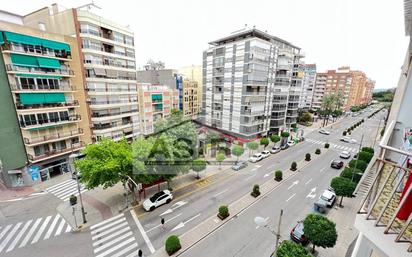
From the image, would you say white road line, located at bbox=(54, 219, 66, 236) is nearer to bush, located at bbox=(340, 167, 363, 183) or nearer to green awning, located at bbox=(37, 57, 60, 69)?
green awning, located at bbox=(37, 57, 60, 69)

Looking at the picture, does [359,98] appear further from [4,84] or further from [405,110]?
[4,84]

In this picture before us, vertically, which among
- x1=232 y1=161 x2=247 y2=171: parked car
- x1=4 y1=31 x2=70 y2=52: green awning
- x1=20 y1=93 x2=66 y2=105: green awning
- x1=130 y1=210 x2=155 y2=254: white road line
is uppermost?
x1=4 y1=31 x2=70 y2=52: green awning

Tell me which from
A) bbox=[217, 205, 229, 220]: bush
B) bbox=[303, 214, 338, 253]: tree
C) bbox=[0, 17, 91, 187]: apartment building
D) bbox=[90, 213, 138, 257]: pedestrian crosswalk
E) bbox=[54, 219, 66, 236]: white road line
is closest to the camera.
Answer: bbox=[303, 214, 338, 253]: tree

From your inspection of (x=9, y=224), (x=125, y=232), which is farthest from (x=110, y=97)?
(x=125, y=232)

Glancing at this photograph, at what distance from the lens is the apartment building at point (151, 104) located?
1626 inches

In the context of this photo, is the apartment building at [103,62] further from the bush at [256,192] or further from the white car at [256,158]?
the bush at [256,192]

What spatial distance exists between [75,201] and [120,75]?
21.9m

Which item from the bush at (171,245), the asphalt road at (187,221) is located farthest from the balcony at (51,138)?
the bush at (171,245)

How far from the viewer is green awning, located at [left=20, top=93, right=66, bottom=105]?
22797mm

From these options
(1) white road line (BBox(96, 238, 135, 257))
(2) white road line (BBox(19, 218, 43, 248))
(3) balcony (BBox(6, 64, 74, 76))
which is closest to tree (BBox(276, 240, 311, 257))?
(1) white road line (BBox(96, 238, 135, 257))

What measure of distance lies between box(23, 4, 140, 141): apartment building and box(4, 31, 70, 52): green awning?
2518mm

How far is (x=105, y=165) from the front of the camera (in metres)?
17.1

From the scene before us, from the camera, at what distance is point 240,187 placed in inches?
993

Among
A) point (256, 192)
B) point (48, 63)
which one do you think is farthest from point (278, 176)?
point (48, 63)
